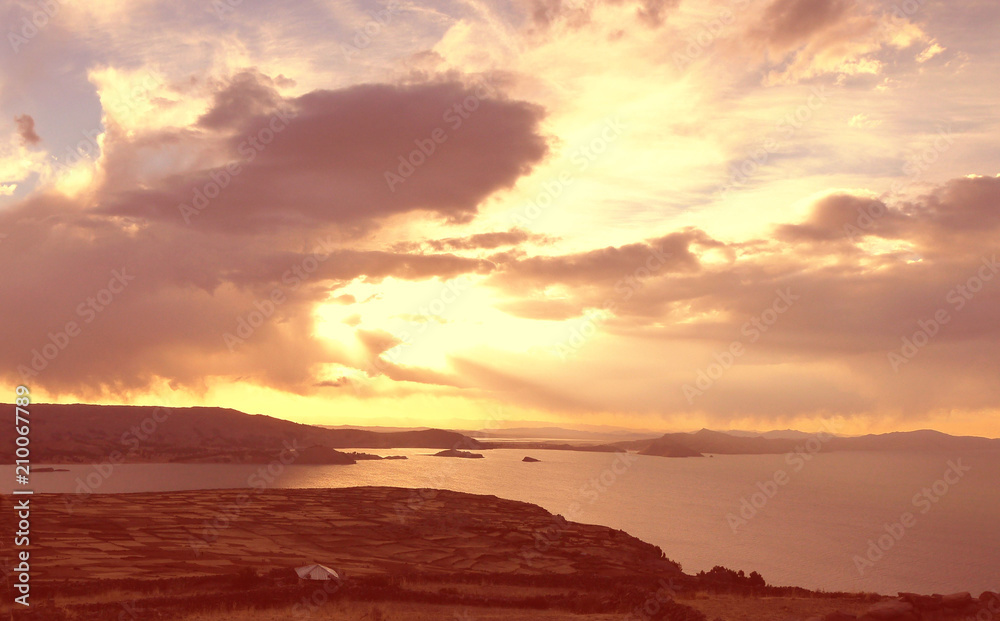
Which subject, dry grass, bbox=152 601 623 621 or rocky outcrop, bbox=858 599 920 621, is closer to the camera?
rocky outcrop, bbox=858 599 920 621

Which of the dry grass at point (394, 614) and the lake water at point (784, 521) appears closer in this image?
the dry grass at point (394, 614)

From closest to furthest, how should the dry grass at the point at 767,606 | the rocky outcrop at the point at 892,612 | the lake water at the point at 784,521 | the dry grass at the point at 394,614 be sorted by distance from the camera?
the rocky outcrop at the point at 892,612
the dry grass at the point at 394,614
the dry grass at the point at 767,606
the lake water at the point at 784,521

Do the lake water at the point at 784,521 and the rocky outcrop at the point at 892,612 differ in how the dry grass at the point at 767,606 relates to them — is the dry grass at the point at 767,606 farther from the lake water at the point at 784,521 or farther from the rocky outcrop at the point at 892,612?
the lake water at the point at 784,521

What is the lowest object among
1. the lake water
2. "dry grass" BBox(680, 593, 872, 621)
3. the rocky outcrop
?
the lake water

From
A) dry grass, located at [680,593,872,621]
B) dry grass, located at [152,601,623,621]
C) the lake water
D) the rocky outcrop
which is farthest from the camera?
the lake water

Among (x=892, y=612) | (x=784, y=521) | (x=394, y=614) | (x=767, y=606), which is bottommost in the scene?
(x=784, y=521)

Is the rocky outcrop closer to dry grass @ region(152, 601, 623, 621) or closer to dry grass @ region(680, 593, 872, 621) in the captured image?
dry grass @ region(680, 593, 872, 621)

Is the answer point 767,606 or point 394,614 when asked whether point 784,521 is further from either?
point 394,614

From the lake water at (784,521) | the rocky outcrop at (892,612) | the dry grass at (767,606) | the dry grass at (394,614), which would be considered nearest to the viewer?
the rocky outcrop at (892,612)

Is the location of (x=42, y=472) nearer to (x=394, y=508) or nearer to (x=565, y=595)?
(x=394, y=508)

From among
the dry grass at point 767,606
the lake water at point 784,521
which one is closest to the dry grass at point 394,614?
the dry grass at point 767,606

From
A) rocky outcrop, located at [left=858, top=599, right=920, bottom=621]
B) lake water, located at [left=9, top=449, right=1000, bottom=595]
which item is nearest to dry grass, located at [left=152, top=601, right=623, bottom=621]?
rocky outcrop, located at [left=858, top=599, right=920, bottom=621]

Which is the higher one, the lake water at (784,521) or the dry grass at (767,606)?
the dry grass at (767,606)

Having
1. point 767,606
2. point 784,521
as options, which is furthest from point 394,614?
point 784,521
